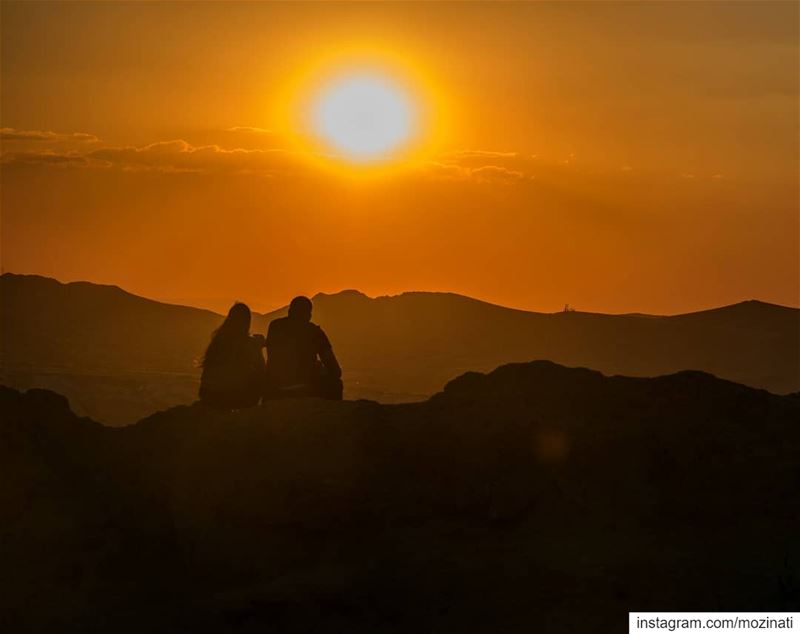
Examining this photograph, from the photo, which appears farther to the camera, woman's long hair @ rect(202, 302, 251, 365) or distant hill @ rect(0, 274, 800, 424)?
distant hill @ rect(0, 274, 800, 424)

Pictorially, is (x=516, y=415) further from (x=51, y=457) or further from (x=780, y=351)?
(x=780, y=351)

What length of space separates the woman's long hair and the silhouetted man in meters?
0.26

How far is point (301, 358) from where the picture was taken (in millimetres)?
15953

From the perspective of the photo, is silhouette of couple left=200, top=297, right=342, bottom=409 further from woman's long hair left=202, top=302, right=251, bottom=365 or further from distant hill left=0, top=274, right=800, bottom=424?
distant hill left=0, top=274, right=800, bottom=424

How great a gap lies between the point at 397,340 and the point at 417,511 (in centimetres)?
8870

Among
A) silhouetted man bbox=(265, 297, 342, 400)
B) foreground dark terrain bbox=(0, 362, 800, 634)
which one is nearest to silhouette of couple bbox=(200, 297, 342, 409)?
silhouetted man bbox=(265, 297, 342, 400)

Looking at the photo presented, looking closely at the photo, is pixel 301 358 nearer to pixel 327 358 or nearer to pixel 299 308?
pixel 327 358

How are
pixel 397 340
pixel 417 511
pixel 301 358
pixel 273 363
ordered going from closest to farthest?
pixel 417 511
pixel 301 358
pixel 273 363
pixel 397 340

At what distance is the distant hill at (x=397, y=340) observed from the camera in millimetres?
71688

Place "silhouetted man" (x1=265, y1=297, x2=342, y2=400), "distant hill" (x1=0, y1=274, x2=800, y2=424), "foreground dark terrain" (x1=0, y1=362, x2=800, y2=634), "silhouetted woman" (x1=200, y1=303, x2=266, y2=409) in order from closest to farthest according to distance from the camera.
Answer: "foreground dark terrain" (x1=0, y1=362, x2=800, y2=634) → "silhouetted woman" (x1=200, y1=303, x2=266, y2=409) → "silhouetted man" (x1=265, y1=297, x2=342, y2=400) → "distant hill" (x1=0, y1=274, x2=800, y2=424)

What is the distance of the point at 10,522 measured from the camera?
1365cm

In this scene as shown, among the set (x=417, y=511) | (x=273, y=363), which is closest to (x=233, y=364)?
(x=273, y=363)

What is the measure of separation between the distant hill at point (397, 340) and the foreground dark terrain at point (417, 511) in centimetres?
4550

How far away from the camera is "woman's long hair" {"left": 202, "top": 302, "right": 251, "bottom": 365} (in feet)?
51.9
